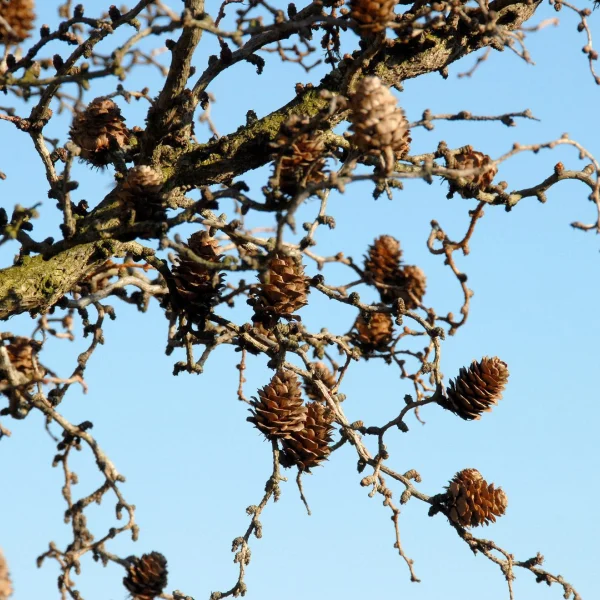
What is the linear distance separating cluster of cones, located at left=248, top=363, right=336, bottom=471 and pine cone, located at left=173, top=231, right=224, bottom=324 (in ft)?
1.51

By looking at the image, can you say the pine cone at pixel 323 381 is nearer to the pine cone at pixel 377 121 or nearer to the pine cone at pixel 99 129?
the pine cone at pixel 99 129

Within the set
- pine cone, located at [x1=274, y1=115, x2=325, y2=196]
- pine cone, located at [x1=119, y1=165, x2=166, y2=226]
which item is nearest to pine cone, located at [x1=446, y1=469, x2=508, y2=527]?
pine cone, located at [x1=274, y1=115, x2=325, y2=196]

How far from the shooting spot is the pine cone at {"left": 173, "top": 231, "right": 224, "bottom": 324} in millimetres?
4316

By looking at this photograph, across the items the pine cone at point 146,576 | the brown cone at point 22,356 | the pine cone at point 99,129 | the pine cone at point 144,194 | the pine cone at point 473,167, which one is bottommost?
the pine cone at point 146,576

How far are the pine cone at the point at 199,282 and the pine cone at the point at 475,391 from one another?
1.09 metres

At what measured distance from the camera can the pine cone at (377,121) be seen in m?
3.45

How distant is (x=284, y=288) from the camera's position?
433cm

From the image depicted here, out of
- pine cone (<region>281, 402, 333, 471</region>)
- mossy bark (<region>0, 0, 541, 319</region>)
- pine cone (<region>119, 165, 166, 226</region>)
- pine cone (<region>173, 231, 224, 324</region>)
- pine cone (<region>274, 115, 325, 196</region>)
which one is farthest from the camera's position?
pine cone (<region>281, 402, 333, 471</region>)

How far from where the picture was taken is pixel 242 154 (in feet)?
15.4

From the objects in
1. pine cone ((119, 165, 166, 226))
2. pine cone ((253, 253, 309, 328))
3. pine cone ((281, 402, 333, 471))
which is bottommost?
pine cone ((281, 402, 333, 471))

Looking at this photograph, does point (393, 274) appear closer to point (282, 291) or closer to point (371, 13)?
point (282, 291)

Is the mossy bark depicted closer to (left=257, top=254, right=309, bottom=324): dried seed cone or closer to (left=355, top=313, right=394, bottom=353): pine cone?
(left=257, top=254, right=309, bottom=324): dried seed cone

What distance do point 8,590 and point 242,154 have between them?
7.27ft

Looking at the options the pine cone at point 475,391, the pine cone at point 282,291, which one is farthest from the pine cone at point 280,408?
the pine cone at point 475,391
